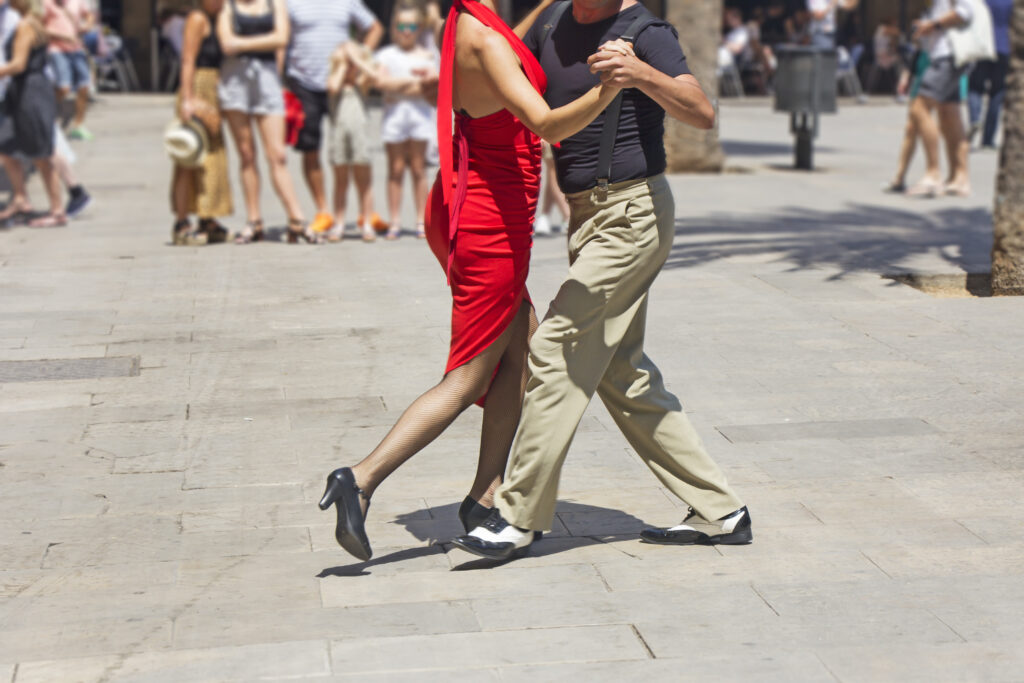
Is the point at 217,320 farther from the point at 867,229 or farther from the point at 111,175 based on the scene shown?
the point at 111,175

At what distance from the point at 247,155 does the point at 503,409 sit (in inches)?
271

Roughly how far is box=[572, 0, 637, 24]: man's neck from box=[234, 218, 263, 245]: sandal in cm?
714

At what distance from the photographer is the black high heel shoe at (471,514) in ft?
16.0

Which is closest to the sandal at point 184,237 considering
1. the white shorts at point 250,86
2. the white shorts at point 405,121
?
the white shorts at point 250,86

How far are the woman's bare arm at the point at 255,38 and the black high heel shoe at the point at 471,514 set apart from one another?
21.7 feet

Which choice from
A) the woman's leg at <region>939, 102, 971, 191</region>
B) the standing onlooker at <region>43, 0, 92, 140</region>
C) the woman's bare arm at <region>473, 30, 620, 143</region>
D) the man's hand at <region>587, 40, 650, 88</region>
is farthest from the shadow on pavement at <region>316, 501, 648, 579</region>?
the standing onlooker at <region>43, 0, 92, 140</region>

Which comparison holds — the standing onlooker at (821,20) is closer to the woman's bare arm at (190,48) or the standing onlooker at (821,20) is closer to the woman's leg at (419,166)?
the woman's leg at (419,166)

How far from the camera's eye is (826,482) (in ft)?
17.9

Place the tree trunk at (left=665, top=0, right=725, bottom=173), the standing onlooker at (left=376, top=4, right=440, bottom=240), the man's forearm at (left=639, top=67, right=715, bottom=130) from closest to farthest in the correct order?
the man's forearm at (left=639, top=67, right=715, bottom=130)
the standing onlooker at (left=376, top=4, right=440, bottom=240)
the tree trunk at (left=665, top=0, right=725, bottom=173)

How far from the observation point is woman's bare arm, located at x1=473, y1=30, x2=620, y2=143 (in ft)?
14.0

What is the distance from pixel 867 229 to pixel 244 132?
4.71 metres

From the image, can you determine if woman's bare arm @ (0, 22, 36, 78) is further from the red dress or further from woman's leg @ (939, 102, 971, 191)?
the red dress

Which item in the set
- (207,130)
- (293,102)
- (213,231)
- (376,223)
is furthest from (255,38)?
(376,223)

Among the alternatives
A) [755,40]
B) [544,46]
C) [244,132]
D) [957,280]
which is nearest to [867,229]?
[957,280]
